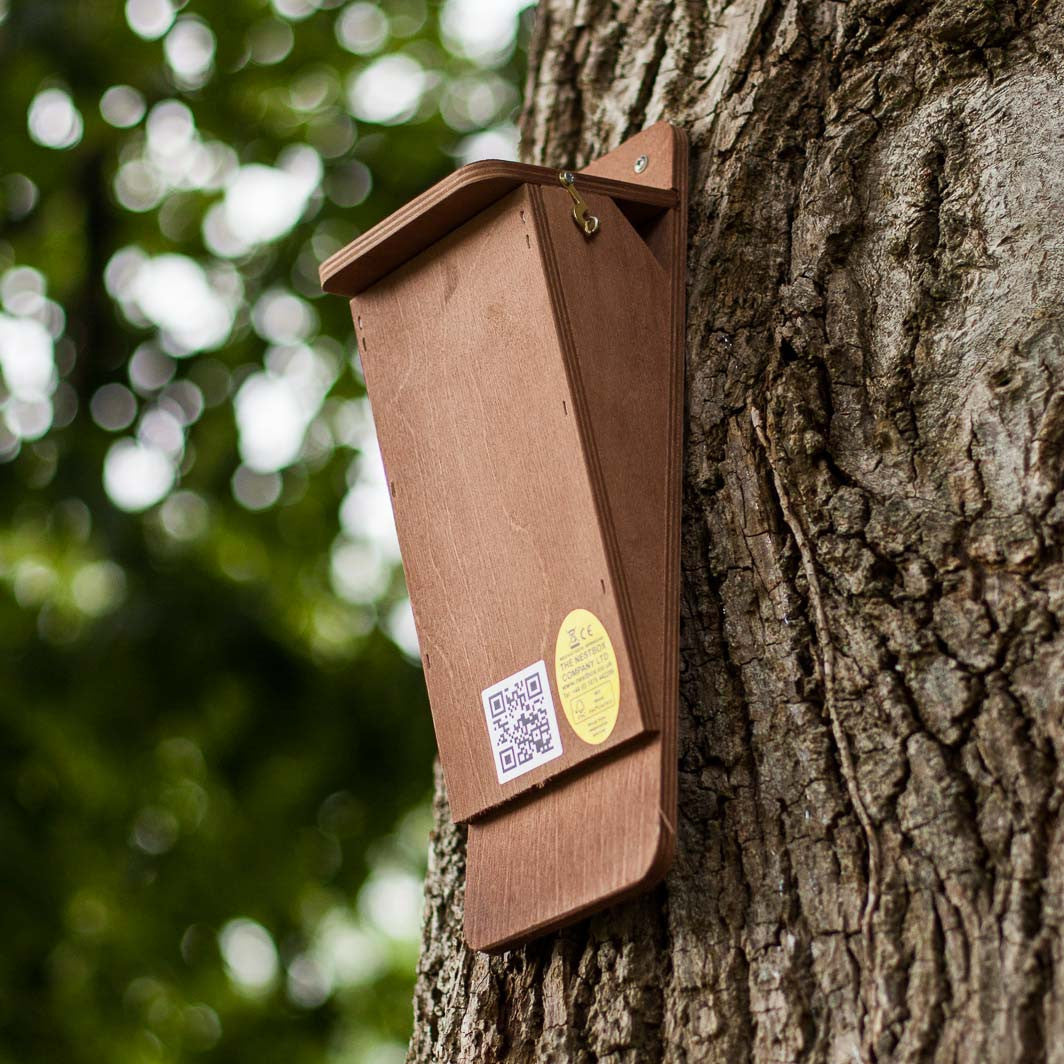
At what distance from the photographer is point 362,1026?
350 cm

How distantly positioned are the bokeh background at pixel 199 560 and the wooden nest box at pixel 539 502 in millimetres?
1806

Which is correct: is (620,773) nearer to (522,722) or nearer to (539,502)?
(522,722)

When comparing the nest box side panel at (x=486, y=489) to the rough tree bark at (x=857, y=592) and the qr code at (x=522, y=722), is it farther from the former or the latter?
the rough tree bark at (x=857, y=592)

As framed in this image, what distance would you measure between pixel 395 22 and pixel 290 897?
2.40m

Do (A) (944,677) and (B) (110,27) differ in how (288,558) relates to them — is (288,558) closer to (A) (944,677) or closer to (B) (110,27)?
(B) (110,27)

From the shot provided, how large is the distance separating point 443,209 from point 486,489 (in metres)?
0.27

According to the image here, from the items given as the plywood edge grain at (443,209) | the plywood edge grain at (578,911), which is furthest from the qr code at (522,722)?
the plywood edge grain at (443,209)

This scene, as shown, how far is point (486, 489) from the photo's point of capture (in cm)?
119

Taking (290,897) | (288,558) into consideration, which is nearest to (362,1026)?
(290,897)

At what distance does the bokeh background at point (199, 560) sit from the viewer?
116 inches

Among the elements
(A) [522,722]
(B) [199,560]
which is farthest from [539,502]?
(B) [199,560]

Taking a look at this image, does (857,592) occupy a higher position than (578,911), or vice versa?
(857,592)

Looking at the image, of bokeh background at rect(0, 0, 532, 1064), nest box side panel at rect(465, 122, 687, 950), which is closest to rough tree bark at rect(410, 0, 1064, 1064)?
nest box side panel at rect(465, 122, 687, 950)

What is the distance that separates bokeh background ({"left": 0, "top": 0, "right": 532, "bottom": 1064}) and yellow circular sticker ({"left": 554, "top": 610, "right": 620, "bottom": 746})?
197 centimetres
